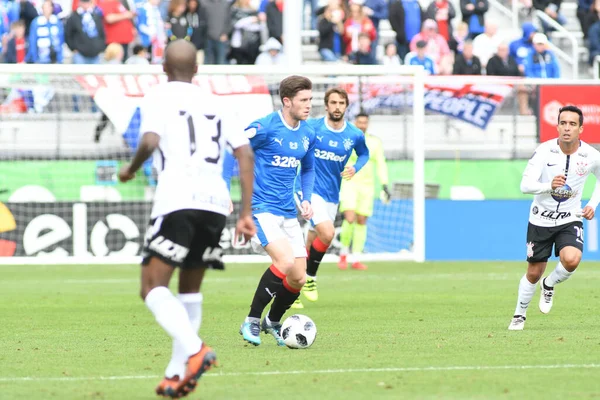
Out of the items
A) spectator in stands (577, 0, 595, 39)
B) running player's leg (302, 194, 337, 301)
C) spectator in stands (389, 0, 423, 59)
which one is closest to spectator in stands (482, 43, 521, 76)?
spectator in stands (389, 0, 423, 59)

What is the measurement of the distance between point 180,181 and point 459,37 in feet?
63.5

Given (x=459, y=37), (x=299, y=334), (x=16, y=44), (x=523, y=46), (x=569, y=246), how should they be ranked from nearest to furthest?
(x=299, y=334), (x=569, y=246), (x=16, y=44), (x=523, y=46), (x=459, y=37)

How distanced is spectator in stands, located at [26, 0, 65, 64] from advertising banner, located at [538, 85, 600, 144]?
8.92 metres

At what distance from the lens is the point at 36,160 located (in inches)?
789

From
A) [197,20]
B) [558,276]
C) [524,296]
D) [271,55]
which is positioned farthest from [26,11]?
[524,296]

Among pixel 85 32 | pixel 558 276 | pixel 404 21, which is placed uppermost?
pixel 404 21

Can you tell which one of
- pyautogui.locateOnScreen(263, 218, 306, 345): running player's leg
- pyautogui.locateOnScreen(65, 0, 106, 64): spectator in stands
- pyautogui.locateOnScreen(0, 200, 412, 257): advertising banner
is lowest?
pyautogui.locateOnScreen(0, 200, 412, 257): advertising banner

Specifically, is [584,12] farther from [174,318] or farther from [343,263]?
[174,318]

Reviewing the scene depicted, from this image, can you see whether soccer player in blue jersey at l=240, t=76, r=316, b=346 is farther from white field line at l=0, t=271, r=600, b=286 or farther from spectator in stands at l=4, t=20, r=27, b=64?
spectator in stands at l=4, t=20, r=27, b=64

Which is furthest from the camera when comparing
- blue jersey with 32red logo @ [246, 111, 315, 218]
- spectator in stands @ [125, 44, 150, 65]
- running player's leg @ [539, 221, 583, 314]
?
spectator in stands @ [125, 44, 150, 65]

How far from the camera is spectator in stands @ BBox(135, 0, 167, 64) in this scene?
23672mm

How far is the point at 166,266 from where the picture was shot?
22.4 ft

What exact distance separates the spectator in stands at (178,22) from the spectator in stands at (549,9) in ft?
26.7

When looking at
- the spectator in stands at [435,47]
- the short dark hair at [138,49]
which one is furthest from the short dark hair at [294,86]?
the spectator in stands at [435,47]
